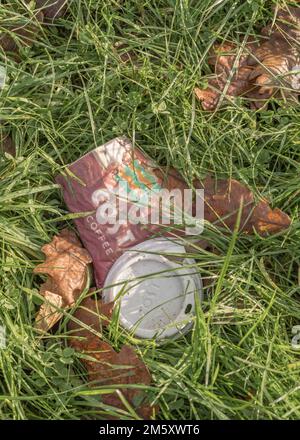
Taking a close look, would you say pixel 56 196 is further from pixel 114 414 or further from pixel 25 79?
pixel 114 414

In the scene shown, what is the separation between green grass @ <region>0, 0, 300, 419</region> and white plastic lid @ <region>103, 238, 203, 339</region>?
0.19 ft

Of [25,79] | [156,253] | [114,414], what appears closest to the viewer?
[114,414]

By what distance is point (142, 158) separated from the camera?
7.86 feet

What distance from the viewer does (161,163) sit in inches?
95.7

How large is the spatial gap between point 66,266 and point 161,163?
495mm

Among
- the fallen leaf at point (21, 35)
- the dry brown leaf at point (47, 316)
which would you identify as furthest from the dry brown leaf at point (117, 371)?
the fallen leaf at point (21, 35)

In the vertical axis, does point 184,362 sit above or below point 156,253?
below

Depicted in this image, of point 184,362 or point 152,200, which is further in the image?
point 152,200

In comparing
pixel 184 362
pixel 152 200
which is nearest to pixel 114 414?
pixel 184 362

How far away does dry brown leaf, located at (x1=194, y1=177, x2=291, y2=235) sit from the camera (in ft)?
7.45

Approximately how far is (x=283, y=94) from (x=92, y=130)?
2.21 feet

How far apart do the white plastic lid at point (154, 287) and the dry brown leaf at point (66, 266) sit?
10cm

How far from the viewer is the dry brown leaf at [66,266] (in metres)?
2.26

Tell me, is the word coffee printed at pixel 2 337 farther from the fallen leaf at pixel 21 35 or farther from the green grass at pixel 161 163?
the fallen leaf at pixel 21 35
